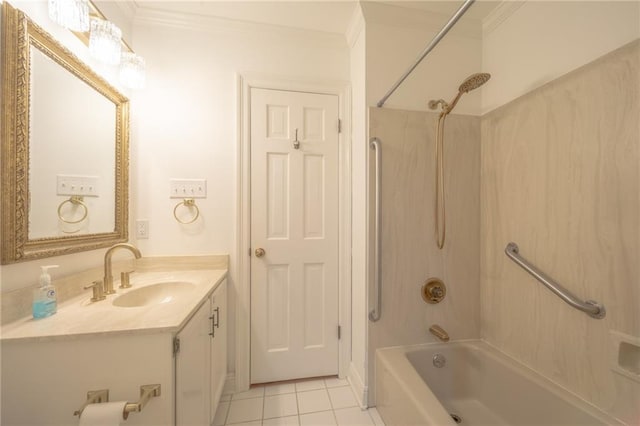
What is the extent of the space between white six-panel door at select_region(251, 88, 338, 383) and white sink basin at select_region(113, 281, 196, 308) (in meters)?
0.42

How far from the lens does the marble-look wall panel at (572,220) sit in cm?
84

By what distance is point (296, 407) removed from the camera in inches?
53.1

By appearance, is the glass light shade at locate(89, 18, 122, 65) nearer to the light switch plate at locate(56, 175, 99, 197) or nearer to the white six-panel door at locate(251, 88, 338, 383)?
the light switch plate at locate(56, 175, 99, 197)

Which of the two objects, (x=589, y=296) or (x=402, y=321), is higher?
(x=589, y=296)

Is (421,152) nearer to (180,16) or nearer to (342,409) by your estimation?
(342,409)

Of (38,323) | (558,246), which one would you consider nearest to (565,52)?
(558,246)

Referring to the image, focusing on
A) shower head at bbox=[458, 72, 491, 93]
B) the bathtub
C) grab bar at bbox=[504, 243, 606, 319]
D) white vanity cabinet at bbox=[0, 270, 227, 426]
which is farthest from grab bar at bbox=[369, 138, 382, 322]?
white vanity cabinet at bbox=[0, 270, 227, 426]

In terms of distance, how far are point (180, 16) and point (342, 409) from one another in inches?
104

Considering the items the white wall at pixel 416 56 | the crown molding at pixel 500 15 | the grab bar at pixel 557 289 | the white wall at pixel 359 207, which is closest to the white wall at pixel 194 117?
the white wall at pixel 359 207

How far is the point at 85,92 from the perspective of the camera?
1.10 m

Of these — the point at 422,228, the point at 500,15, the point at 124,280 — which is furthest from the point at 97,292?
the point at 500,15

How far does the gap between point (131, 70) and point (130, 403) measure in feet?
5.07

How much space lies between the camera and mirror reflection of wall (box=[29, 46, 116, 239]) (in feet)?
2.86

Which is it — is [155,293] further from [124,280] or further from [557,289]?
[557,289]
